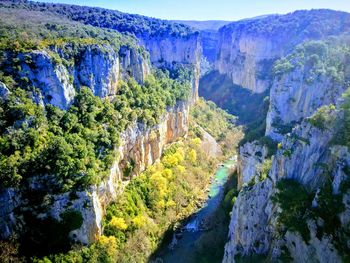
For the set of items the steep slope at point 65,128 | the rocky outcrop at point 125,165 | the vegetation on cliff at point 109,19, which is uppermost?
the vegetation on cliff at point 109,19

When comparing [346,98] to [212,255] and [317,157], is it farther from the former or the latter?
[212,255]

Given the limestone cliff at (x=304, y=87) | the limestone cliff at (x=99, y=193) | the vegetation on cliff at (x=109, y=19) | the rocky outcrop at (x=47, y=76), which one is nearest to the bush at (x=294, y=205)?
the limestone cliff at (x=304, y=87)

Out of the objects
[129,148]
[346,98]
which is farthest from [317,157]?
[129,148]

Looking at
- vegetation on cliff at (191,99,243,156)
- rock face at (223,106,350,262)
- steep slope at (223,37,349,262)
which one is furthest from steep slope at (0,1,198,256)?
vegetation on cliff at (191,99,243,156)

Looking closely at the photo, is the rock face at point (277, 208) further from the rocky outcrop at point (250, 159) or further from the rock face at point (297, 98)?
the rock face at point (297, 98)

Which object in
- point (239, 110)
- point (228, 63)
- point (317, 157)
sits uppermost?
point (317, 157)

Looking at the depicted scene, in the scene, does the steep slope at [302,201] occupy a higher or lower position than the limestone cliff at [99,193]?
higher

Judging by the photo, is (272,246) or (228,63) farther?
(228,63)
